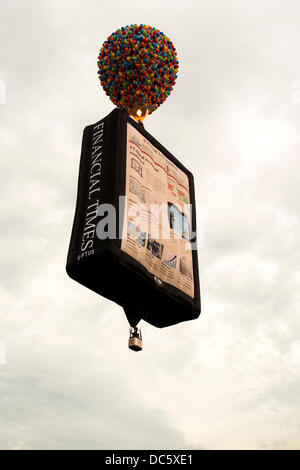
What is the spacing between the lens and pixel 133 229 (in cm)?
939

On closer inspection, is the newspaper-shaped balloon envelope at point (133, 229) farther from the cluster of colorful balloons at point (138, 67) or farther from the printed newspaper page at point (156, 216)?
the cluster of colorful balloons at point (138, 67)

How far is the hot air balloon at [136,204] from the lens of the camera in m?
9.08

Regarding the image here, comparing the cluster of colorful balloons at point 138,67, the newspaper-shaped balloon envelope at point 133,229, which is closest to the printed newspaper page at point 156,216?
the newspaper-shaped balloon envelope at point 133,229

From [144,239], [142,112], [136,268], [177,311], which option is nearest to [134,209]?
[144,239]

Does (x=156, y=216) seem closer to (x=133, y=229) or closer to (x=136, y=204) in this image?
(x=136, y=204)

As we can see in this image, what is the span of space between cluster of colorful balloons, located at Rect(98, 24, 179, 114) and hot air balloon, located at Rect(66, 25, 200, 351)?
24 mm

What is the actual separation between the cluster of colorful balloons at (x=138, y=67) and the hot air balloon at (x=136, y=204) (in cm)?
2

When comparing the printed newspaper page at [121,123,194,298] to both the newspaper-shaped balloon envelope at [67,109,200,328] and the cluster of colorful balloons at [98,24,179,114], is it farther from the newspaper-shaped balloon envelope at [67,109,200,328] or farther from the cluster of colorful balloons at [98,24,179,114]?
the cluster of colorful balloons at [98,24,179,114]

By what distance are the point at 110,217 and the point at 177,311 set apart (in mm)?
2536

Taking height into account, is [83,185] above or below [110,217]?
above

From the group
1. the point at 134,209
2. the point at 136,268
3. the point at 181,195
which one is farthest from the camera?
the point at 181,195

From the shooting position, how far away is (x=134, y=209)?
380 inches

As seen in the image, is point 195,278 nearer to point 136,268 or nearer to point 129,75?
point 136,268

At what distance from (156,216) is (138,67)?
3.93 meters
